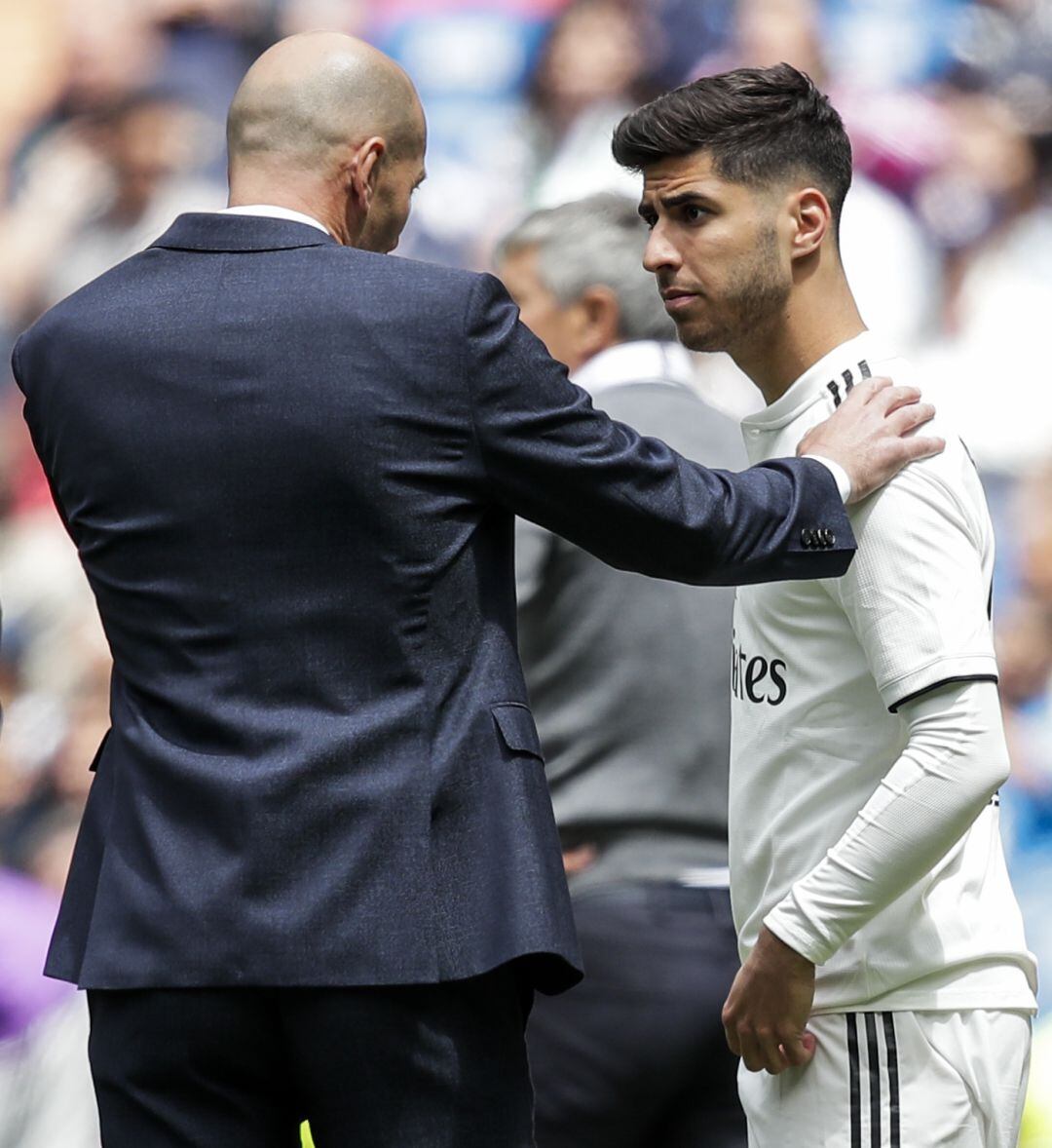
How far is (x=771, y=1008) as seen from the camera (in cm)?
202

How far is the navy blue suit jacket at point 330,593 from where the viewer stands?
1904mm

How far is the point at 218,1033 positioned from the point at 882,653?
0.75 metres

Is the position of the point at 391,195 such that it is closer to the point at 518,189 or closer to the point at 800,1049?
the point at 800,1049

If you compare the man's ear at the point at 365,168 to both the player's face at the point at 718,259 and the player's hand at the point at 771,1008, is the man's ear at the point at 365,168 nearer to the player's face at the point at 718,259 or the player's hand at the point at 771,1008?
the player's face at the point at 718,259

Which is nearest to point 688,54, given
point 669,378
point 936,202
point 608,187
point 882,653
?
point 608,187

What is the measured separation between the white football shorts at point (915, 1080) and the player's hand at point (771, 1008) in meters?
0.04

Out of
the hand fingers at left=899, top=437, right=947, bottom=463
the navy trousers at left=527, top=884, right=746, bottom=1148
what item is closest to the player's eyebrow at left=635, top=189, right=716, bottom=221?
the hand fingers at left=899, top=437, right=947, bottom=463

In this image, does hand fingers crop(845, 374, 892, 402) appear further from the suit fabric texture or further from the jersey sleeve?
the suit fabric texture

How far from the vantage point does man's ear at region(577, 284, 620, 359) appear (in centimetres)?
321

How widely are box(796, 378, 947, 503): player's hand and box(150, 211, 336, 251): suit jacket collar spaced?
0.55 metres

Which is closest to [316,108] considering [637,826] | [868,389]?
[868,389]

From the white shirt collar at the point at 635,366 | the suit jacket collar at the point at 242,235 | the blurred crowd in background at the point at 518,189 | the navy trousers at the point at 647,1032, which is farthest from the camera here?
the blurred crowd in background at the point at 518,189

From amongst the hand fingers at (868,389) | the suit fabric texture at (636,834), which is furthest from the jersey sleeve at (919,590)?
the suit fabric texture at (636,834)

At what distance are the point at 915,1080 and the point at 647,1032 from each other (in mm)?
806
